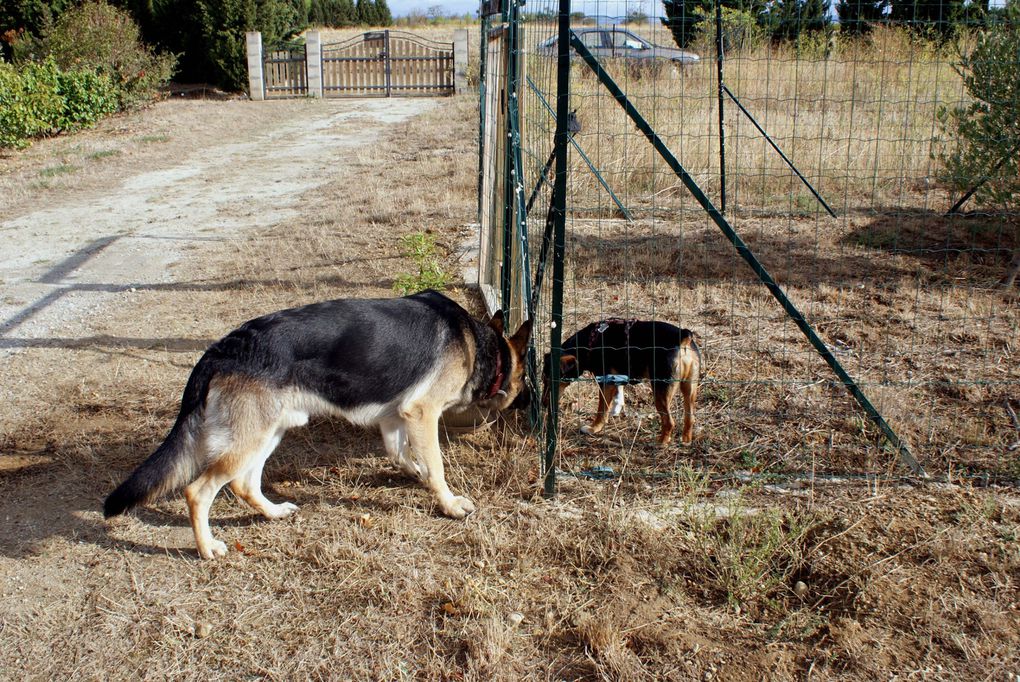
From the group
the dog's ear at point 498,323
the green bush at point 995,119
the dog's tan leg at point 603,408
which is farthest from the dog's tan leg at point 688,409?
the green bush at point 995,119

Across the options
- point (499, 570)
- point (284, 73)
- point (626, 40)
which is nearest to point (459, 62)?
point (284, 73)

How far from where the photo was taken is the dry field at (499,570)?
303 cm

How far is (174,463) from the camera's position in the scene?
3486 mm

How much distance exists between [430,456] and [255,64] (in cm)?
2220

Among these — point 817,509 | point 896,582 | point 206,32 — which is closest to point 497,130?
point 817,509

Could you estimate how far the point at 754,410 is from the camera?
15.8ft

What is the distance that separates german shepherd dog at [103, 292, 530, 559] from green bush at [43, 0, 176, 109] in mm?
16885

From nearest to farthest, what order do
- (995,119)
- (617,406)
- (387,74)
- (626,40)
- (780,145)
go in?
1. (617,406)
2. (995,119)
3. (626,40)
4. (780,145)
5. (387,74)

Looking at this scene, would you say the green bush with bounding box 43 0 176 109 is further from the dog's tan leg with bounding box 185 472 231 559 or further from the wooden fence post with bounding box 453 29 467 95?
the dog's tan leg with bounding box 185 472 231 559

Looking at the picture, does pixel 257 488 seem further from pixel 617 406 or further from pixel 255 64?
pixel 255 64

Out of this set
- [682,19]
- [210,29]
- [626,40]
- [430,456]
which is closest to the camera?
[682,19]

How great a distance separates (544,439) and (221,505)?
1684 mm

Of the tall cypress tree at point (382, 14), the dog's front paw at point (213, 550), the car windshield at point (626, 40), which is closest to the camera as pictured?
the dog's front paw at point (213, 550)

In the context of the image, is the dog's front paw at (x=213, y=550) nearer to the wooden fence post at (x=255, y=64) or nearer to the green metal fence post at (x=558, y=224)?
the green metal fence post at (x=558, y=224)
